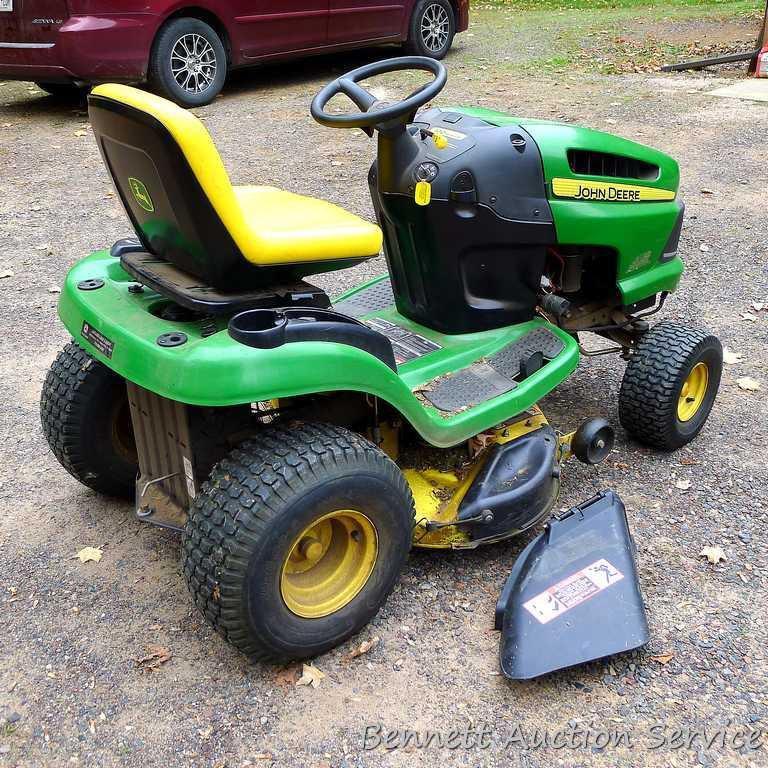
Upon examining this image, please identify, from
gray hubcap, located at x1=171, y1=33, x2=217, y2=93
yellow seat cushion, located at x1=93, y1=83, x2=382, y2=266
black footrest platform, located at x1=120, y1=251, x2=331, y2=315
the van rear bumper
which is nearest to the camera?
yellow seat cushion, located at x1=93, y1=83, x2=382, y2=266

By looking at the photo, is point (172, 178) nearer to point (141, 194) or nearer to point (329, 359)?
point (141, 194)

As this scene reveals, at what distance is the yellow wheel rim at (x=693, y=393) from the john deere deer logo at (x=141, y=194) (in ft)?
7.10

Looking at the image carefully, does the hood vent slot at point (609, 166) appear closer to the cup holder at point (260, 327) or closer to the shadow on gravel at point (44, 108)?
the cup holder at point (260, 327)

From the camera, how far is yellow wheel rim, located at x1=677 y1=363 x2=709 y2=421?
345 cm

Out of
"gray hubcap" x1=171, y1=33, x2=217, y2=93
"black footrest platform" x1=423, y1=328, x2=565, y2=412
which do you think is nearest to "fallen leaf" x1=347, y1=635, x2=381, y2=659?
"black footrest platform" x1=423, y1=328, x2=565, y2=412

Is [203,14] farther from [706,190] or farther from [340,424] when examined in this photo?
[340,424]

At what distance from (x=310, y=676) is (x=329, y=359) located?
0.89 m

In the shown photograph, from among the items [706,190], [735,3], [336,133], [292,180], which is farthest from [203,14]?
[735,3]

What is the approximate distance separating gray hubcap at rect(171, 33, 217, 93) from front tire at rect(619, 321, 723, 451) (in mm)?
5690

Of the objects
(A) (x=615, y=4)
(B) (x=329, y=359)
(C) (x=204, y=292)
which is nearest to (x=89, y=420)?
(C) (x=204, y=292)

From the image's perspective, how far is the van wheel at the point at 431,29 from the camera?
926 centimetres

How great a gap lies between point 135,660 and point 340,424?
0.90m

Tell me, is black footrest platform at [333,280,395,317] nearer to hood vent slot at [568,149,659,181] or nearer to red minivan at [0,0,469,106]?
hood vent slot at [568,149,659,181]

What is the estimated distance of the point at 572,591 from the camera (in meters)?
2.50
